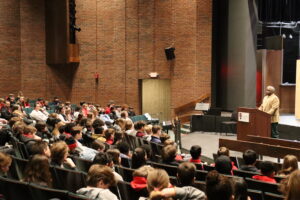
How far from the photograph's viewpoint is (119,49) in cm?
1727

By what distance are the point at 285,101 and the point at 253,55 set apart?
232cm

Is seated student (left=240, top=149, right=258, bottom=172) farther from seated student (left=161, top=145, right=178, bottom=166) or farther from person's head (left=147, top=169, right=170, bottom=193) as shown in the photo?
person's head (left=147, top=169, right=170, bottom=193)

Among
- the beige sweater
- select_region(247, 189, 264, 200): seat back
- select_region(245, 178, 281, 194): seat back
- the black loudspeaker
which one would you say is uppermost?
the black loudspeaker

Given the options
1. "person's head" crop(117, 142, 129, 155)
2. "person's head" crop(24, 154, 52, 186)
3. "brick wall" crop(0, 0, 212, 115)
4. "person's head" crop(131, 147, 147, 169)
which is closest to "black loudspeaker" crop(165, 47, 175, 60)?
"brick wall" crop(0, 0, 212, 115)

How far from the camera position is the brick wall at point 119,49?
52.4ft

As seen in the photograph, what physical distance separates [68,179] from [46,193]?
999mm

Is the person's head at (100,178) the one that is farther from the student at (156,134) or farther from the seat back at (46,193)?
the student at (156,134)

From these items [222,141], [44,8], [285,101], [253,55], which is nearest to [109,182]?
[222,141]

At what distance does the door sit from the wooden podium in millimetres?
7508

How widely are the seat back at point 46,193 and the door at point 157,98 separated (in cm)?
1357

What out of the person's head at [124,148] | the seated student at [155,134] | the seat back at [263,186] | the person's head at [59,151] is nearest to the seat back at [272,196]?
the seat back at [263,186]

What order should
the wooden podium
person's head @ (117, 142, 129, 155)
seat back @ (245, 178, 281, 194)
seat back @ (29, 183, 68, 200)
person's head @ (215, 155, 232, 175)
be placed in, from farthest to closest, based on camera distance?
the wooden podium < person's head @ (117, 142, 129, 155) < person's head @ (215, 155, 232, 175) < seat back @ (245, 178, 281, 194) < seat back @ (29, 183, 68, 200)

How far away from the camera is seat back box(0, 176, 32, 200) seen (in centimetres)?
369

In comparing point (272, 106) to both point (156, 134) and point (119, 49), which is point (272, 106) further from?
point (119, 49)
